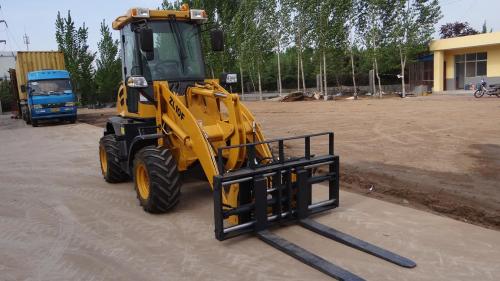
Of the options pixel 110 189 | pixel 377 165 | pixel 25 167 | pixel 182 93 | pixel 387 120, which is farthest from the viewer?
pixel 387 120

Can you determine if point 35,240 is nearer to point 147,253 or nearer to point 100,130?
point 147,253

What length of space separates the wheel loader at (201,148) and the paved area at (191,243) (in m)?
0.19

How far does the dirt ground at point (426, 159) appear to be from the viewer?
6.52 metres

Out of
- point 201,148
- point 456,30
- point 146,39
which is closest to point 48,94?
point 146,39

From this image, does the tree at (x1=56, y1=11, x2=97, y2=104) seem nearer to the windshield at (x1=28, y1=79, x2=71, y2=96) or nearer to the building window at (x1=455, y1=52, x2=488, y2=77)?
the windshield at (x1=28, y1=79, x2=71, y2=96)

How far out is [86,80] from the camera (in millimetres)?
37344

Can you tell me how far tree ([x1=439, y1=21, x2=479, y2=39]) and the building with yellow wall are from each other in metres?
11.3

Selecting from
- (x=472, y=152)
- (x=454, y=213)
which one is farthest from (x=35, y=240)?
(x=472, y=152)

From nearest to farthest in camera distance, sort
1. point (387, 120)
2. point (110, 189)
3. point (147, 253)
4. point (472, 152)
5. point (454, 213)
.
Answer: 1. point (147, 253)
2. point (454, 213)
3. point (110, 189)
4. point (472, 152)
5. point (387, 120)

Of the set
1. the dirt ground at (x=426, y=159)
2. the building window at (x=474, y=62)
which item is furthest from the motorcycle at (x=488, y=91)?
the dirt ground at (x=426, y=159)

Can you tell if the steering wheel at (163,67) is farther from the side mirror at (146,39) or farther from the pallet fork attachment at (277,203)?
the pallet fork attachment at (277,203)

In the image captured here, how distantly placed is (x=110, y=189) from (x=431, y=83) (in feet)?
108

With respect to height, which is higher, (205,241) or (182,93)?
(182,93)

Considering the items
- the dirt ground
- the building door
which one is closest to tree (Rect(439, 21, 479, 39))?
the building door
